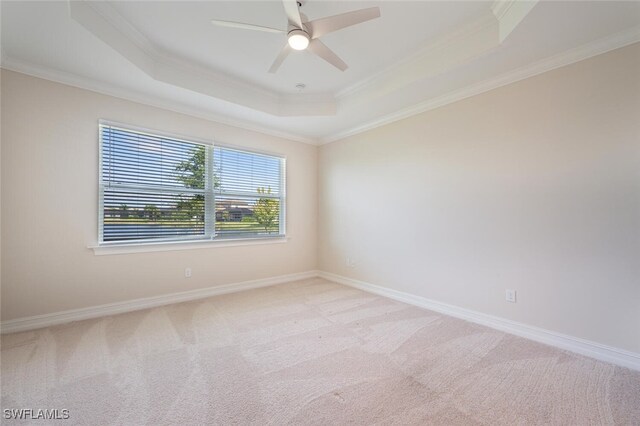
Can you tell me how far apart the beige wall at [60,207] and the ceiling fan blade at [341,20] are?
2397 millimetres

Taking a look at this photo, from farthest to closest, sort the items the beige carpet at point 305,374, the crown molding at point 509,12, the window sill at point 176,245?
the window sill at point 176,245 → the crown molding at point 509,12 → the beige carpet at point 305,374

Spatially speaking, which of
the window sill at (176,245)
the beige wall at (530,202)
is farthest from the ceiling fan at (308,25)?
the window sill at (176,245)

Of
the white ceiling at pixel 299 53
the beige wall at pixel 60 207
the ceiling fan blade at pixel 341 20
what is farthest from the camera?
the beige wall at pixel 60 207

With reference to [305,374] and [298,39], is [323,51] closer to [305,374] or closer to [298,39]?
[298,39]

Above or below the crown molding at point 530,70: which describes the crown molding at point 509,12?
above

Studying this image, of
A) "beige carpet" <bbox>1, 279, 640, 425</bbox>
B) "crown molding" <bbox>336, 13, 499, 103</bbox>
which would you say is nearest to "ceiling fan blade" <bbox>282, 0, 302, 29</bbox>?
"crown molding" <bbox>336, 13, 499, 103</bbox>

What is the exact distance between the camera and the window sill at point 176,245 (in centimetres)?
297

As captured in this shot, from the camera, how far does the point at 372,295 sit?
12.4ft

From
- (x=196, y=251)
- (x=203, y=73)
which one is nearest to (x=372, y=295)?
(x=196, y=251)

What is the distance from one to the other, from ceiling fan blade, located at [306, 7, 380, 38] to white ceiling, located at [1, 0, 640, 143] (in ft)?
1.24

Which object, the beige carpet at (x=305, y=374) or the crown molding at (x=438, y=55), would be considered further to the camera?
the crown molding at (x=438, y=55)

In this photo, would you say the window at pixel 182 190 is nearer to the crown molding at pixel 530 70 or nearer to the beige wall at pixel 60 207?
the beige wall at pixel 60 207

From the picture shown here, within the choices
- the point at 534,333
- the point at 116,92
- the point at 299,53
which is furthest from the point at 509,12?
the point at 116,92

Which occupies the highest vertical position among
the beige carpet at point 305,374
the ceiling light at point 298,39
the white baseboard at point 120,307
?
the ceiling light at point 298,39
